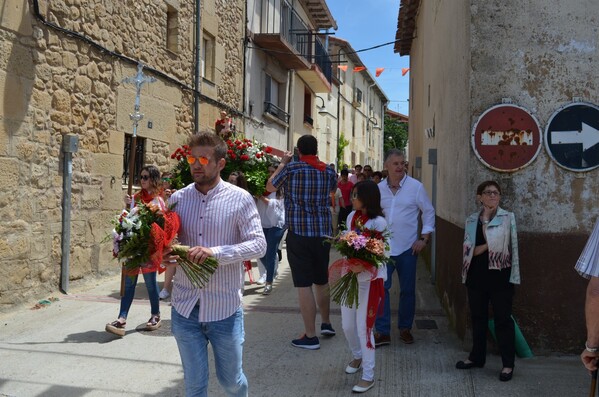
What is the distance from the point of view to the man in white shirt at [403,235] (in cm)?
561

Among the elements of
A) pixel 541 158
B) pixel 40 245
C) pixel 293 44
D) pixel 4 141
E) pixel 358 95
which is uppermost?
pixel 358 95

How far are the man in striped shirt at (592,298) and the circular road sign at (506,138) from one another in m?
2.53

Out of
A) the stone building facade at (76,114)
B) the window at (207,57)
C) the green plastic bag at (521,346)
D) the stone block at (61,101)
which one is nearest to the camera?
the green plastic bag at (521,346)

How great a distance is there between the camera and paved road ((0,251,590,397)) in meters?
4.47

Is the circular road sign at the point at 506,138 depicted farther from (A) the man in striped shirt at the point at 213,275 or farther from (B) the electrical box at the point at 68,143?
(B) the electrical box at the point at 68,143

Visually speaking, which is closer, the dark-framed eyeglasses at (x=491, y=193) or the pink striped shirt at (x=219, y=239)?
the pink striped shirt at (x=219, y=239)

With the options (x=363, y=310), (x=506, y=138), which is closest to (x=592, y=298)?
(x=363, y=310)

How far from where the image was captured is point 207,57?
13164 mm

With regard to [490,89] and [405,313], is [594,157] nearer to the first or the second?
[490,89]

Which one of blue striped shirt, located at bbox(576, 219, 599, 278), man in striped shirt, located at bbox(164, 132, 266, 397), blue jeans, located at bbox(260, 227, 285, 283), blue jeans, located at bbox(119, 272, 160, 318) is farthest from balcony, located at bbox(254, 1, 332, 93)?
blue striped shirt, located at bbox(576, 219, 599, 278)

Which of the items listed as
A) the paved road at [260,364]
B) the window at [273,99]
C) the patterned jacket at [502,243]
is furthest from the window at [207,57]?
the patterned jacket at [502,243]

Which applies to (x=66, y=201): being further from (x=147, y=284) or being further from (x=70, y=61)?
(x=147, y=284)

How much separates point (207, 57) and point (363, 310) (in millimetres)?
9806

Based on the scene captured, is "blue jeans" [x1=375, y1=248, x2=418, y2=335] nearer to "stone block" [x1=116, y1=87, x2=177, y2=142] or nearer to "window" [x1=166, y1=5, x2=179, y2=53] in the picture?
"stone block" [x1=116, y1=87, x2=177, y2=142]
